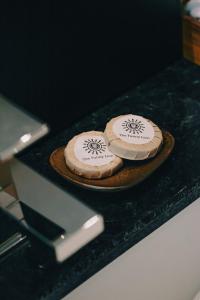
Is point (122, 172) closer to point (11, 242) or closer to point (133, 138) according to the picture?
point (133, 138)

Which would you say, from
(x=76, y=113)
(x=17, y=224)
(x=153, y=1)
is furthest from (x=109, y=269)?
(x=153, y=1)

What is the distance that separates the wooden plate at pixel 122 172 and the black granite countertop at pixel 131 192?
0.05 ft

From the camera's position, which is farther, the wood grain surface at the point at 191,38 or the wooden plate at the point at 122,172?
the wood grain surface at the point at 191,38

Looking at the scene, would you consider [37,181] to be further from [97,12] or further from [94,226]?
[97,12]

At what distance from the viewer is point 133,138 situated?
30.7 inches

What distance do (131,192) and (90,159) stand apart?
67mm

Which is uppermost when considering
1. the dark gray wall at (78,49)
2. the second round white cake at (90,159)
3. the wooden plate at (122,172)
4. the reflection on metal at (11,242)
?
the dark gray wall at (78,49)

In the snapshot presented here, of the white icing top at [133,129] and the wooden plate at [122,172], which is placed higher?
the white icing top at [133,129]

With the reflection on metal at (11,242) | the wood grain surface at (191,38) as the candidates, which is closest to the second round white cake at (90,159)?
the reflection on metal at (11,242)

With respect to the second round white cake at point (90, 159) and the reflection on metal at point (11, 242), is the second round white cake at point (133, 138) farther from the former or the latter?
the reflection on metal at point (11, 242)

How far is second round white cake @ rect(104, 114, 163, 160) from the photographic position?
77 cm

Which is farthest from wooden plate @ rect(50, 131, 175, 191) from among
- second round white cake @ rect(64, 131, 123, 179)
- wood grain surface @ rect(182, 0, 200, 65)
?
wood grain surface @ rect(182, 0, 200, 65)

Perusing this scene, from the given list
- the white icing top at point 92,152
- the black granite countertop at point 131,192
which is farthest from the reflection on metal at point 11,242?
the white icing top at point 92,152

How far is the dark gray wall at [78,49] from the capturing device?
0.77m
